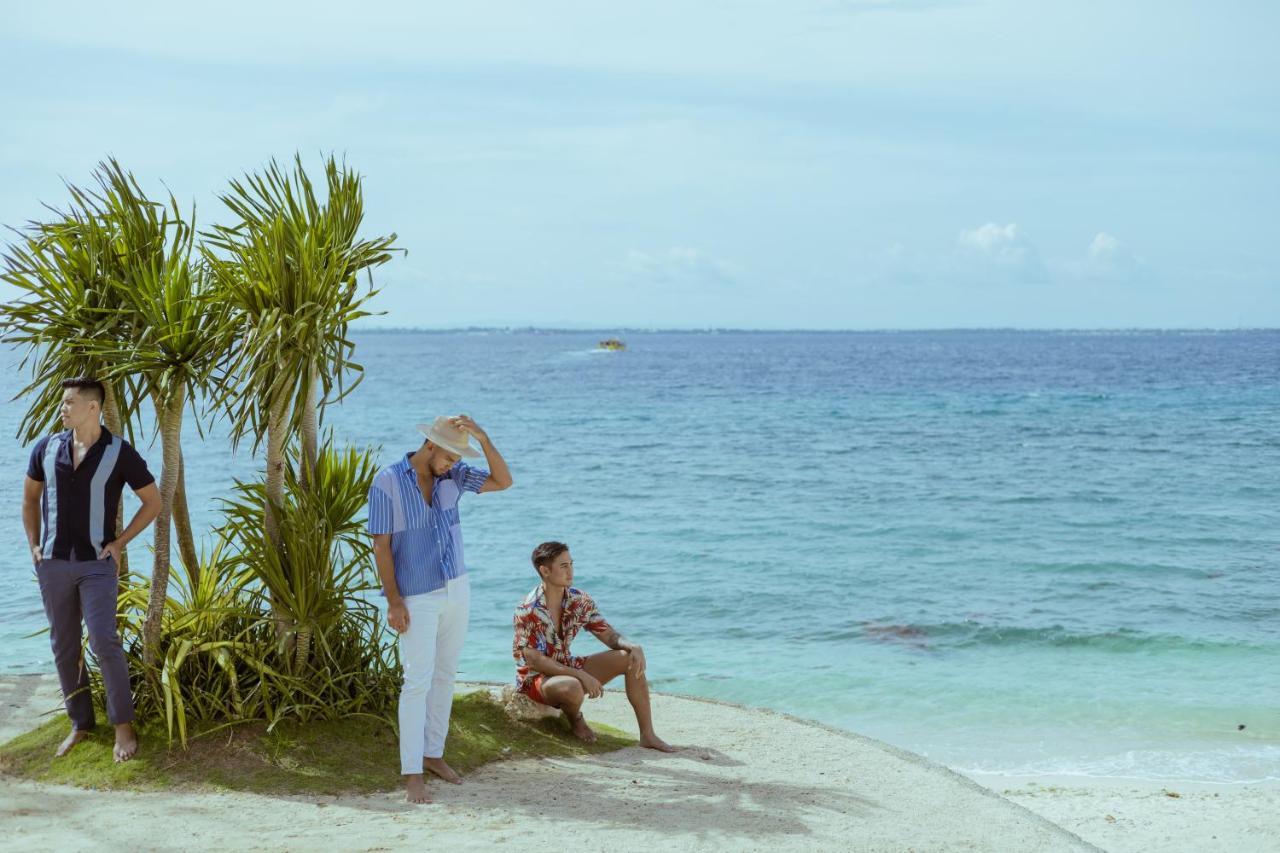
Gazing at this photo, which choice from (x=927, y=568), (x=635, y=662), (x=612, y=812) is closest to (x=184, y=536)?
(x=635, y=662)

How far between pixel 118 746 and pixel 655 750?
271 cm

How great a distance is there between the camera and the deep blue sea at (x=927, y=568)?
10445mm

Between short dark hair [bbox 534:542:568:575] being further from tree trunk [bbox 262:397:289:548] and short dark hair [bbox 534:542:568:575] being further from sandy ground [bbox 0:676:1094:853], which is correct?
tree trunk [bbox 262:397:289:548]

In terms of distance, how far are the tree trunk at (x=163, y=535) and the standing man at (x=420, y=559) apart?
4.10ft

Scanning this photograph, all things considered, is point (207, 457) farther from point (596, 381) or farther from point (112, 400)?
point (596, 381)

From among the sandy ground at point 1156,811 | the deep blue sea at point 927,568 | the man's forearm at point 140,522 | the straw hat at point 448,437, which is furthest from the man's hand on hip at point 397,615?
the sandy ground at point 1156,811

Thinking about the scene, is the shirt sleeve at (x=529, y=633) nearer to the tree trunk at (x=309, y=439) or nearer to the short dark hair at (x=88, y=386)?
the tree trunk at (x=309, y=439)

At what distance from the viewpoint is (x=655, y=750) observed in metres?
6.80

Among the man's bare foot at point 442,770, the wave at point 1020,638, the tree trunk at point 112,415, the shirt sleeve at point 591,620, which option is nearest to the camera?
the man's bare foot at point 442,770

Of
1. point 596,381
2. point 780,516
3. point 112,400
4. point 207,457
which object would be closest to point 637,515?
point 780,516

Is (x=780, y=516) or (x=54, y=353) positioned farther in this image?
(x=780, y=516)

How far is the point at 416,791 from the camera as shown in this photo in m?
5.65

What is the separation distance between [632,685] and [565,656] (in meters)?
0.40

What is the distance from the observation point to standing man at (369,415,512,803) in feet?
18.5
